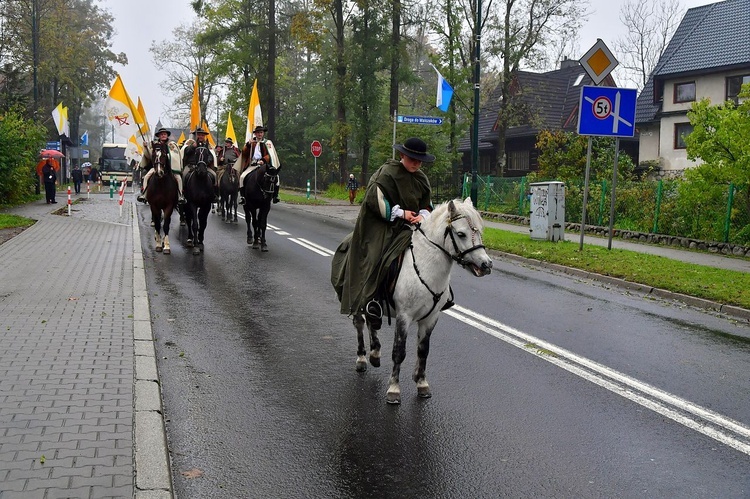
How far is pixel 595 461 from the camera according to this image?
4.86 metres

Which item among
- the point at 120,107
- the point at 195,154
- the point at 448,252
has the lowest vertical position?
the point at 448,252

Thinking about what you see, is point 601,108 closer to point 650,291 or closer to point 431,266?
point 650,291

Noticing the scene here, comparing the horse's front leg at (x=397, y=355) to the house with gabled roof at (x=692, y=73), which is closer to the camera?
the horse's front leg at (x=397, y=355)

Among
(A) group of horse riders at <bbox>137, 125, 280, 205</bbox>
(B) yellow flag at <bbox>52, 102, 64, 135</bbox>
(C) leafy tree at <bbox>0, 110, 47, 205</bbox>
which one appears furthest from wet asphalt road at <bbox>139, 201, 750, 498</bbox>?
(B) yellow flag at <bbox>52, 102, 64, 135</bbox>

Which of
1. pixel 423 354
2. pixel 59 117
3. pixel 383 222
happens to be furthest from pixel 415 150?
pixel 59 117

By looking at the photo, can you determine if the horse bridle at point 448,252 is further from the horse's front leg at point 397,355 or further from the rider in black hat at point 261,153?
the rider in black hat at point 261,153

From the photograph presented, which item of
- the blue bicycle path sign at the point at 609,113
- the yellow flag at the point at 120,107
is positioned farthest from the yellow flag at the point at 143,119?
the blue bicycle path sign at the point at 609,113

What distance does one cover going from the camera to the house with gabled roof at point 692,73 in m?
39.4

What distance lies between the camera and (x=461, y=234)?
562cm

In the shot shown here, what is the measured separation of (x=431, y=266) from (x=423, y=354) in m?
0.81

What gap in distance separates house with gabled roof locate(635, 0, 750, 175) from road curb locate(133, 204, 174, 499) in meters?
36.9

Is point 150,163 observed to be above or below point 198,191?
above

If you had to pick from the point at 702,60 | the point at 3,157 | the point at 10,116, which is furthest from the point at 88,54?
the point at 702,60

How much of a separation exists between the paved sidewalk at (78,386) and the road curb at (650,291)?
8.09 metres
